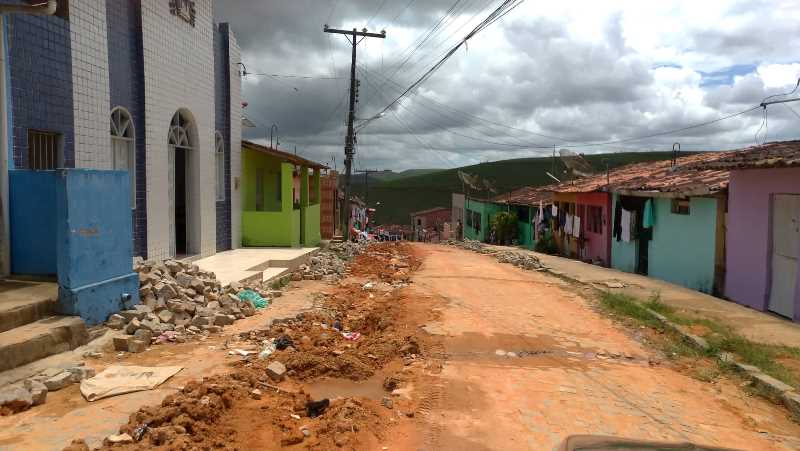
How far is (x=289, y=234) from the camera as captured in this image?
1777cm

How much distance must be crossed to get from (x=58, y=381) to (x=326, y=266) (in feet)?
36.6

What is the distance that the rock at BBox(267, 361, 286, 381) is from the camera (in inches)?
253

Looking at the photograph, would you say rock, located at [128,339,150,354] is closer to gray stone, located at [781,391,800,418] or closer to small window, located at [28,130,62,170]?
small window, located at [28,130,62,170]

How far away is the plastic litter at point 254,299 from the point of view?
1023 centimetres

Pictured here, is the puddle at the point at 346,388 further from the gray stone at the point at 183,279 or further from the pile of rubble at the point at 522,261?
the pile of rubble at the point at 522,261

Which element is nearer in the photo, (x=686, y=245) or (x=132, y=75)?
(x=132, y=75)

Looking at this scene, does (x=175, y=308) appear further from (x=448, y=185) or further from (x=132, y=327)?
(x=448, y=185)

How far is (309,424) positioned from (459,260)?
52.1 ft

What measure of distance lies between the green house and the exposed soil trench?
7552 mm

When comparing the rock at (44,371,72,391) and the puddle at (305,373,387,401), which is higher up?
the rock at (44,371,72,391)

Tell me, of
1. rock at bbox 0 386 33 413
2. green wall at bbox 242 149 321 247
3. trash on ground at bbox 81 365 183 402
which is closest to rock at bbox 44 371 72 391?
trash on ground at bbox 81 365 183 402

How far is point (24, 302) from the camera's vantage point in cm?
654

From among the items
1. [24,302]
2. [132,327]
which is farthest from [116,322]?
[24,302]

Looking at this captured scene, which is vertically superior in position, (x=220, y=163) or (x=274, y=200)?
(x=220, y=163)
